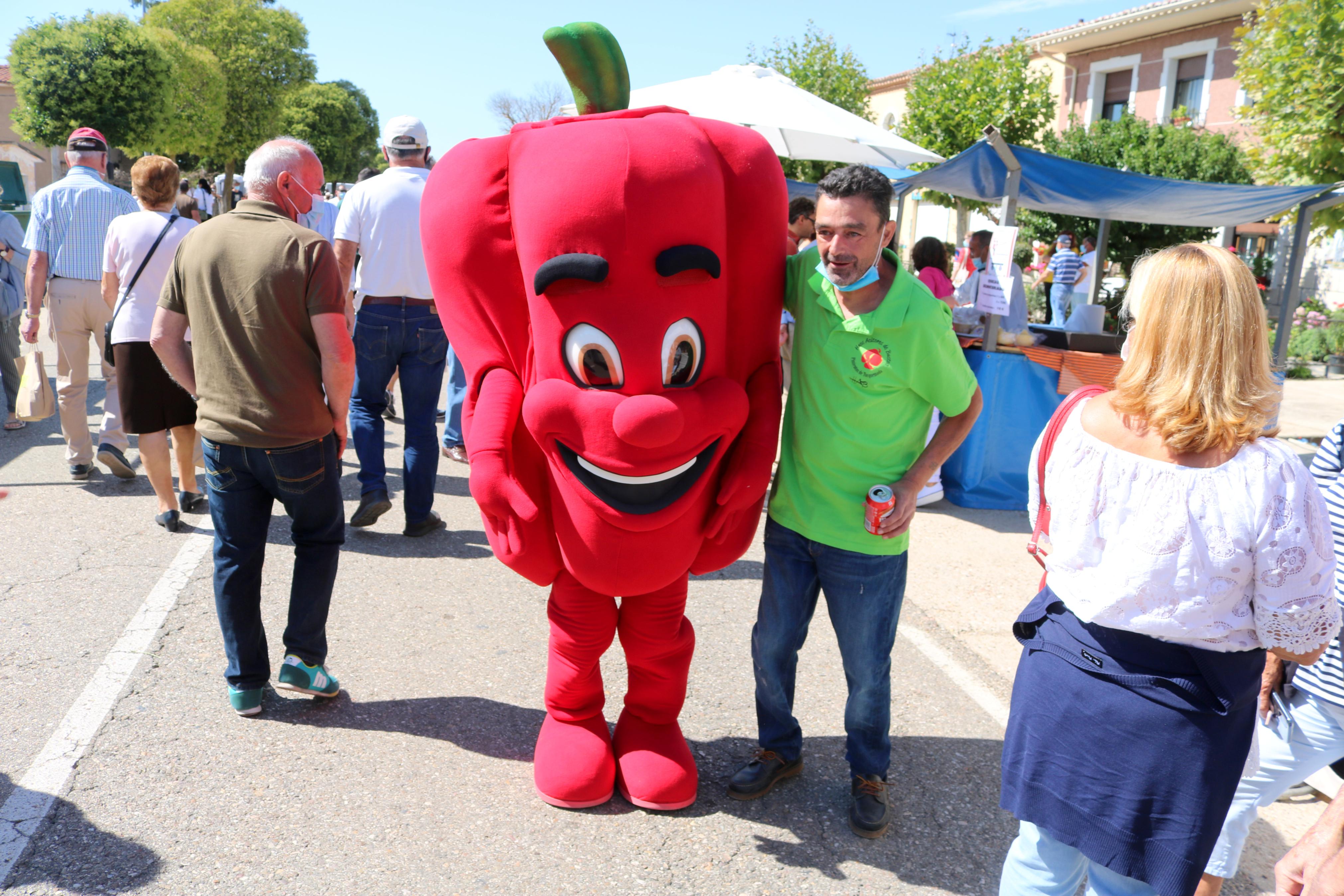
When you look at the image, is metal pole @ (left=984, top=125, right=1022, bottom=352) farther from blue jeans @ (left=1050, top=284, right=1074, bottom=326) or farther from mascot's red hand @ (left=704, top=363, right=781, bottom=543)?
blue jeans @ (left=1050, top=284, right=1074, bottom=326)

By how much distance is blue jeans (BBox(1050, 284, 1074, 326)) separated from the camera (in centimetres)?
1189

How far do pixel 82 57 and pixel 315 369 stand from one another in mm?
19537

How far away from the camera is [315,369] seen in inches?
129

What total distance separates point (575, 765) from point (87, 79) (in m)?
20.8

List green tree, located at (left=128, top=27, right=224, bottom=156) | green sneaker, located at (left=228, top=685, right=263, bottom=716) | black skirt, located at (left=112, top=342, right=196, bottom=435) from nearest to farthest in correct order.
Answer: green sneaker, located at (left=228, top=685, right=263, bottom=716) < black skirt, located at (left=112, top=342, right=196, bottom=435) < green tree, located at (left=128, top=27, right=224, bottom=156)

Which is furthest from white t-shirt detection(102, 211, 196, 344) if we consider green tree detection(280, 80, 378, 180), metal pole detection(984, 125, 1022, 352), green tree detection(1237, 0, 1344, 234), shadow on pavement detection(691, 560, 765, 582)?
green tree detection(280, 80, 378, 180)

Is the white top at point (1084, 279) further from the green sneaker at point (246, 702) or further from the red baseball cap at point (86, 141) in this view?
Result: the green sneaker at point (246, 702)

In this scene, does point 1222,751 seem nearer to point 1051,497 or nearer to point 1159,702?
point 1159,702

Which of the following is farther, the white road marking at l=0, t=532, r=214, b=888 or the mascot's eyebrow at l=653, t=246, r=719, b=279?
the white road marking at l=0, t=532, r=214, b=888

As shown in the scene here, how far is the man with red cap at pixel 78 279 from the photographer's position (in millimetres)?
5629

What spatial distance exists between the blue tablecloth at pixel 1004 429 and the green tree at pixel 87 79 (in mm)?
18618

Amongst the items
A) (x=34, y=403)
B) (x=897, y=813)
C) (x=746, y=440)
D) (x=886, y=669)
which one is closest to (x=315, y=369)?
(x=746, y=440)

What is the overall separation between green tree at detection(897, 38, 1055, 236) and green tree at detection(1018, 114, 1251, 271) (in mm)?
1848

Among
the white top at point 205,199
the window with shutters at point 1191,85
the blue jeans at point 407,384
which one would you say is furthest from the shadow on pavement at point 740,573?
the window with shutters at point 1191,85
